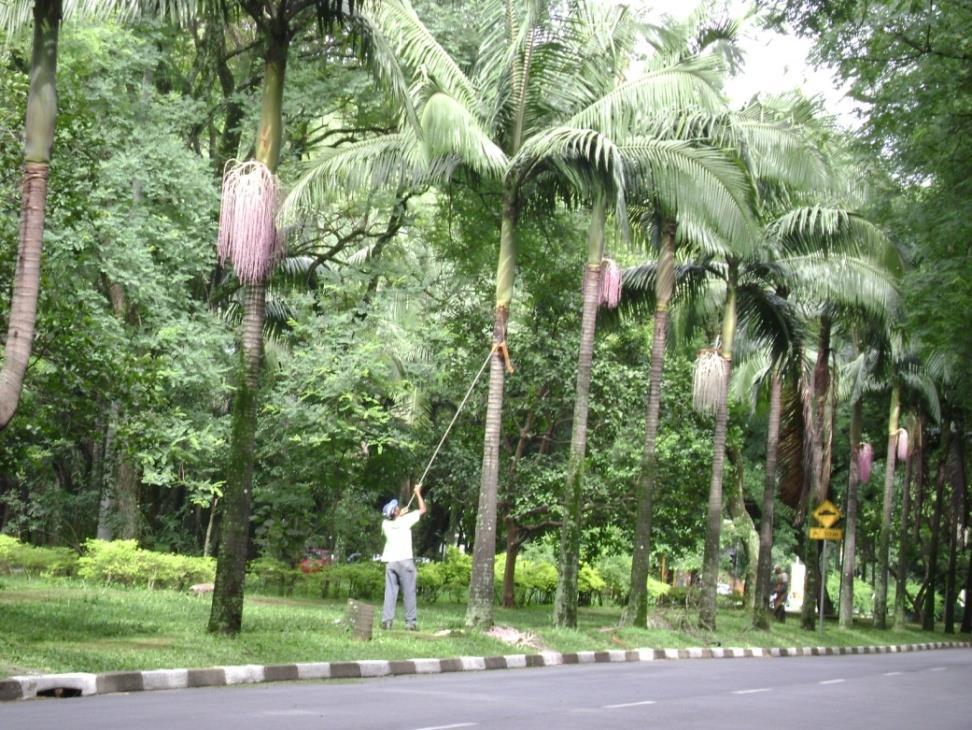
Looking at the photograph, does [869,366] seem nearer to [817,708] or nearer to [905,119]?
[905,119]

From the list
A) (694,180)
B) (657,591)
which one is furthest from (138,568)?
(657,591)

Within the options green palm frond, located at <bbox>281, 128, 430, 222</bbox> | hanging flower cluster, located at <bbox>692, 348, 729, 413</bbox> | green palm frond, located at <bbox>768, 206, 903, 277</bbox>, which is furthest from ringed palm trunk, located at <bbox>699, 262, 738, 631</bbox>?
green palm frond, located at <bbox>281, 128, 430, 222</bbox>

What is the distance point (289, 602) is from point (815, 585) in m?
17.5

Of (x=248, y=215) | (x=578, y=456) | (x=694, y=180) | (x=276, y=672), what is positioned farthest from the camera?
(x=578, y=456)

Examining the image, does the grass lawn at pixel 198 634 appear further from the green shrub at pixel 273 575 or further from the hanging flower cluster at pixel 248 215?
the hanging flower cluster at pixel 248 215

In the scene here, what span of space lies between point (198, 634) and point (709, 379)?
604 inches

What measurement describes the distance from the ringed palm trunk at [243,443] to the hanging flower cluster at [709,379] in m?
13.8

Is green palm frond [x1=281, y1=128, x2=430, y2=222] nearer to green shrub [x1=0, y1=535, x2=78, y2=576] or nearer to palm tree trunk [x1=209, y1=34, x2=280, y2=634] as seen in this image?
palm tree trunk [x1=209, y1=34, x2=280, y2=634]

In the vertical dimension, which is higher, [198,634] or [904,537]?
[904,537]

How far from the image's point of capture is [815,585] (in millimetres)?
39125

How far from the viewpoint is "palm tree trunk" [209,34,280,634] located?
16688 millimetres

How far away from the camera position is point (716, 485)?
30.5 meters

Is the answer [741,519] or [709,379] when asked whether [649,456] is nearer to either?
[709,379]

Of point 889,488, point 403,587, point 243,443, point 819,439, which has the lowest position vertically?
point 403,587
